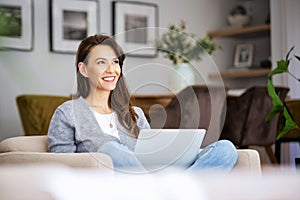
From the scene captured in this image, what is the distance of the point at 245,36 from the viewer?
240 inches

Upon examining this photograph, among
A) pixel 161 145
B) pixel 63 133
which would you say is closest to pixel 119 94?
pixel 161 145

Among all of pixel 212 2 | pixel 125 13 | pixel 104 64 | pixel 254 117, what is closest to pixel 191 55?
pixel 254 117

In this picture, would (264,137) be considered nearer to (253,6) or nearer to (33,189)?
(253,6)

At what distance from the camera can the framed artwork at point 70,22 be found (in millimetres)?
5320

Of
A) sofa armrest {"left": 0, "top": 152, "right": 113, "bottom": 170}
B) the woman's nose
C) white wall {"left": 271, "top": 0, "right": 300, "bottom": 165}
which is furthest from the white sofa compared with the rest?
white wall {"left": 271, "top": 0, "right": 300, "bottom": 165}

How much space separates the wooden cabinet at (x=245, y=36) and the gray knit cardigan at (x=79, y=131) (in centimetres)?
380

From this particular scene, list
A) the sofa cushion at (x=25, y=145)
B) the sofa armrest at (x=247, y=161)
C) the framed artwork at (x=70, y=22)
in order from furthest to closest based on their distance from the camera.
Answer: the framed artwork at (x=70, y=22)
the sofa cushion at (x=25, y=145)
the sofa armrest at (x=247, y=161)

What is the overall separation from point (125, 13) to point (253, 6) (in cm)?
128

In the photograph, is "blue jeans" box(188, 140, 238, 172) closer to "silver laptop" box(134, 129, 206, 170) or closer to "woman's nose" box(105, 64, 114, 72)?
"silver laptop" box(134, 129, 206, 170)

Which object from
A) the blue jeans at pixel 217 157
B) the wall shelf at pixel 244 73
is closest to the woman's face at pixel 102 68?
the blue jeans at pixel 217 157

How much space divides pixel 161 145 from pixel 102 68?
235 mm

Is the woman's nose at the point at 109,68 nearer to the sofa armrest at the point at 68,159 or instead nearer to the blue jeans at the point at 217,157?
the sofa armrest at the point at 68,159

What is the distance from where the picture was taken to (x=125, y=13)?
5617mm

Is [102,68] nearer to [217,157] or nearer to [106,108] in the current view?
[106,108]
